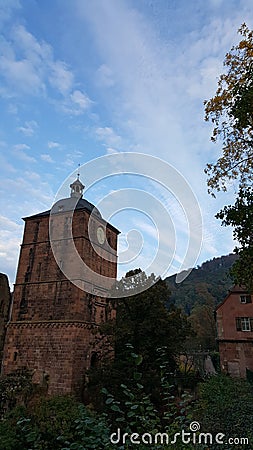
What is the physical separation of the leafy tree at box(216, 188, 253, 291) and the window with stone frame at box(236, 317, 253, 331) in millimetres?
14081

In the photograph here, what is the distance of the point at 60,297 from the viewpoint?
64.4ft

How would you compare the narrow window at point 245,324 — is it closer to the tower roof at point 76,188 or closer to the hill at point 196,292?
the tower roof at point 76,188

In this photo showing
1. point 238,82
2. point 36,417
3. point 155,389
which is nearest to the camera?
point 36,417

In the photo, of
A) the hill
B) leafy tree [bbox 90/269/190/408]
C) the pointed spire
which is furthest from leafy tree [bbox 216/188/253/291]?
the hill

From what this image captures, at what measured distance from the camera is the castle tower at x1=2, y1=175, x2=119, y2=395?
59.7 feet

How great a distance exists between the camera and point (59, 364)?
58.7 feet

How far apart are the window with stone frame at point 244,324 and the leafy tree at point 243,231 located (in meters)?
14.1

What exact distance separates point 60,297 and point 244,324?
40.1 feet

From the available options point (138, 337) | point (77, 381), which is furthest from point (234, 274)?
point (77, 381)

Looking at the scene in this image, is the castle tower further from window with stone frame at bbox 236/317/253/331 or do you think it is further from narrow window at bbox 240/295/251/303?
narrow window at bbox 240/295/251/303

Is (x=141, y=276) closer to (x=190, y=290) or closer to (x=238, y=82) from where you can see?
(x=238, y=82)

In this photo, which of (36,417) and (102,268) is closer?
(36,417)

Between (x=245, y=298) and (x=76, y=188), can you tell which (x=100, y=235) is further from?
(x=245, y=298)

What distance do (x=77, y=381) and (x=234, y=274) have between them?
13.1 metres
